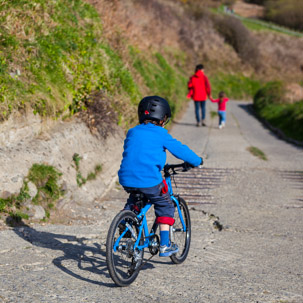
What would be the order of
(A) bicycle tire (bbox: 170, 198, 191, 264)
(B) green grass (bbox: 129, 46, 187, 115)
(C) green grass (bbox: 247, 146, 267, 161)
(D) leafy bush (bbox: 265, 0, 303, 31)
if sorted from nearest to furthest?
(A) bicycle tire (bbox: 170, 198, 191, 264), (C) green grass (bbox: 247, 146, 267, 161), (B) green grass (bbox: 129, 46, 187, 115), (D) leafy bush (bbox: 265, 0, 303, 31)

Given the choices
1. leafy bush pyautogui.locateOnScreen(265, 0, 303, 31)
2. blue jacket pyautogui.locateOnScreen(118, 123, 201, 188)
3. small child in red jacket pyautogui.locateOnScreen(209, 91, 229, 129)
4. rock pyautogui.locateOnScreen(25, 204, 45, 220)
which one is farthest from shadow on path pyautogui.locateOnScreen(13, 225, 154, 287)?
leafy bush pyautogui.locateOnScreen(265, 0, 303, 31)

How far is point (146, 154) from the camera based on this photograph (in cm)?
455

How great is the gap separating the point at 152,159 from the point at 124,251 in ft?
2.82

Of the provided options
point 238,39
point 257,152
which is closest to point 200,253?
point 257,152

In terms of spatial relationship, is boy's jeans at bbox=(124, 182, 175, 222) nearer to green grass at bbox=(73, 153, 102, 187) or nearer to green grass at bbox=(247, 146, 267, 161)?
green grass at bbox=(73, 153, 102, 187)

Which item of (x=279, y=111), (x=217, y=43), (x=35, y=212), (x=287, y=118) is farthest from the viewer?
(x=217, y=43)

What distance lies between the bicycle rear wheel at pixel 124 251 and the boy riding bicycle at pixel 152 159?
0.85 feet

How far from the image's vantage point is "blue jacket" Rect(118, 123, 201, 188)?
14.8 ft

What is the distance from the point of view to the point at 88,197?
7.65 m

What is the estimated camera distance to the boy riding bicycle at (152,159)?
14.9 ft

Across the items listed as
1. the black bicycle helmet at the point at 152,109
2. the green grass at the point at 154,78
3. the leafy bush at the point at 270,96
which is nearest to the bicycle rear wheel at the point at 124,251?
the black bicycle helmet at the point at 152,109

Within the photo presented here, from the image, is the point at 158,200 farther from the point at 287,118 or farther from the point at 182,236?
the point at 287,118

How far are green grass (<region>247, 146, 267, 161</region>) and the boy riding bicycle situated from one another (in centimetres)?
726

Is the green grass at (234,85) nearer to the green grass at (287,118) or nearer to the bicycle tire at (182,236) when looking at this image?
the green grass at (287,118)
